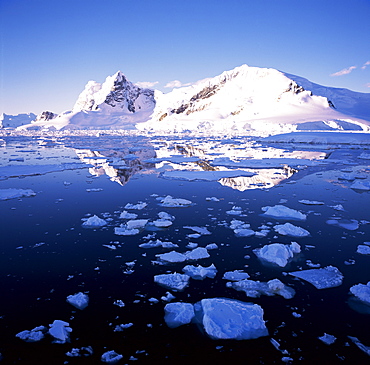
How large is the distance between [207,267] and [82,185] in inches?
255

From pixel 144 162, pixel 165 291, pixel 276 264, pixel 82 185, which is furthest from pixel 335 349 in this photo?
pixel 144 162

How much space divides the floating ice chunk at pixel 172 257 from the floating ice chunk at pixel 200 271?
275mm

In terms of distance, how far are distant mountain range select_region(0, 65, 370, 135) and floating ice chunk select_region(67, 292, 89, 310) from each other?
4061cm

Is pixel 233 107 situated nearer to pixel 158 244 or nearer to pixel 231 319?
pixel 158 244

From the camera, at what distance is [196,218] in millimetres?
5965

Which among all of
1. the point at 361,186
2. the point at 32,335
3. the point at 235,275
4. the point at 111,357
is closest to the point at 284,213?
the point at 235,275

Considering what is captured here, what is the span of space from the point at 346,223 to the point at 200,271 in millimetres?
3389

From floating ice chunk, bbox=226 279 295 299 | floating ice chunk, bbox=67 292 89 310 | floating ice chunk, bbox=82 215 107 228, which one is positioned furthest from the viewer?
floating ice chunk, bbox=82 215 107 228

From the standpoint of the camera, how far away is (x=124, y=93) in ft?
404

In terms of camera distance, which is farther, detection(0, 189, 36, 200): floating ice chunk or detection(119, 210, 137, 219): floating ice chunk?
detection(0, 189, 36, 200): floating ice chunk

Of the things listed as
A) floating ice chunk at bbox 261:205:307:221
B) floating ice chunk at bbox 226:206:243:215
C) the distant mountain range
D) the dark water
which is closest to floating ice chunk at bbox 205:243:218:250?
the dark water

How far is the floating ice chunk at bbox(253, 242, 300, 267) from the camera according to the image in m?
4.05

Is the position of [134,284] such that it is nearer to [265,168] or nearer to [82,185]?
[82,185]

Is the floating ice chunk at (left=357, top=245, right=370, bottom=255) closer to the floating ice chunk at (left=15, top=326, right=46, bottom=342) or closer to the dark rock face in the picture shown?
the floating ice chunk at (left=15, top=326, right=46, bottom=342)
